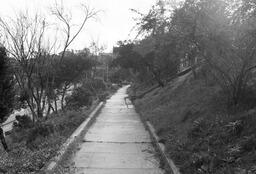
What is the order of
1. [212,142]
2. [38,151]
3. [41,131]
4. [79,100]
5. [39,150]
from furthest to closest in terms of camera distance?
1. [79,100]
2. [41,131]
3. [39,150]
4. [38,151]
5. [212,142]

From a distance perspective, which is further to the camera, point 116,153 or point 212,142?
point 116,153

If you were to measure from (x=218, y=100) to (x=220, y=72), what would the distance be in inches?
42.8

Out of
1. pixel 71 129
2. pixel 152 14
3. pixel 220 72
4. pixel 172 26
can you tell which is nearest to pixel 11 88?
pixel 71 129

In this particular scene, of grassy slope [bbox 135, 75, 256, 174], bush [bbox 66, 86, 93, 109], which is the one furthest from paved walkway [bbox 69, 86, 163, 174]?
bush [bbox 66, 86, 93, 109]

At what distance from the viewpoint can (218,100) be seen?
9.27 meters

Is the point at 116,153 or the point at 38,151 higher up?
the point at 38,151

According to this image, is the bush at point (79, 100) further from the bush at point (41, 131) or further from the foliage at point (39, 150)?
the bush at point (41, 131)

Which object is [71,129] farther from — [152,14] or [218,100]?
[152,14]

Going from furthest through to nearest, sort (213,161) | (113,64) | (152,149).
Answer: (113,64)
(152,149)
(213,161)

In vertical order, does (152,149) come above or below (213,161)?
below

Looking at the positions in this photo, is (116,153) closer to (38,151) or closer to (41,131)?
(38,151)

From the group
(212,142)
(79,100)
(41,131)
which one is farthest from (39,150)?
(79,100)

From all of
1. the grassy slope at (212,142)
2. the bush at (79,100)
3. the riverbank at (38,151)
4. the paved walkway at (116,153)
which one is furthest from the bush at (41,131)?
the bush at (79,100)

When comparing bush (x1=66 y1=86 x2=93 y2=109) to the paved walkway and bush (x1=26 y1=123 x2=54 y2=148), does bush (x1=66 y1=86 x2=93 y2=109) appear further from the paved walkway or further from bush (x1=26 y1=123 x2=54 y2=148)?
bush (x1=26 y1=123 x2=54 y2=148)
